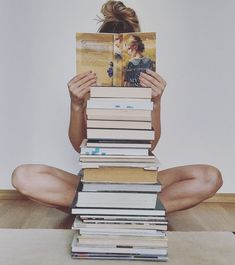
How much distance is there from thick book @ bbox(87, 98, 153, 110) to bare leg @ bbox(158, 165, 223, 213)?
0.85m

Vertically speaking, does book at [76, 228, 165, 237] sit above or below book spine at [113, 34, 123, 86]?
below

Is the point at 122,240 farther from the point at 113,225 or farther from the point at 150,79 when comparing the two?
the point at 150,79

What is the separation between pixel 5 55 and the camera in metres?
3.12

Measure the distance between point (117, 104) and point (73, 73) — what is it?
1.54m

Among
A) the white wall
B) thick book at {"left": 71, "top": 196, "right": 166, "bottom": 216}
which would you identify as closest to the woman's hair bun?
the white wall

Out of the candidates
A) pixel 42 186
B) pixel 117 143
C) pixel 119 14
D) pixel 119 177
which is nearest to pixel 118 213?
pixel 119 177

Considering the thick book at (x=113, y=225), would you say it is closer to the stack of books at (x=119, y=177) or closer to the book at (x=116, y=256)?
the stack of books at (x=119, y=177)

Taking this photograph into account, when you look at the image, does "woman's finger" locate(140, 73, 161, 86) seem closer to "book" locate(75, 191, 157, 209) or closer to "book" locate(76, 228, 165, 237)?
"book" locate(75, 191, 157, 209)

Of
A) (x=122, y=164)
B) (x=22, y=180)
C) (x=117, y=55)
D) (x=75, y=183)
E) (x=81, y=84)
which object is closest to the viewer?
(x=122, y=164)

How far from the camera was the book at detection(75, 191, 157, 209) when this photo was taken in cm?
160

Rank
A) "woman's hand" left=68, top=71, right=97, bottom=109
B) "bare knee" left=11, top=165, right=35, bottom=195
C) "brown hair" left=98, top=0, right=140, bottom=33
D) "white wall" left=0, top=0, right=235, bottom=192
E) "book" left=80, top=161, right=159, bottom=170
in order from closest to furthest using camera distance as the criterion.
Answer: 1. "book" left=80, top=161, right=159, bottom=170
2. "woman's hand" left=68, top=71, right=97, bottom=109
3. "bare knee" left=11, top=165, right=35, bottom=195
4. "brown hair" left=98, top=0, right=140, bottom=33
5. "white wall" left=0, top=0, right=235, bottom=192

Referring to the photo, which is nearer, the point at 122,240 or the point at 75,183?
the point at 122,240

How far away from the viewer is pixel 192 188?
2.33 metres

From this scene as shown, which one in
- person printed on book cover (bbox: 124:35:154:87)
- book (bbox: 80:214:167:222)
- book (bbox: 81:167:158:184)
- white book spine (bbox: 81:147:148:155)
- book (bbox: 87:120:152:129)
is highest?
person printed on book cover (bbox: 124:35:154:87)
